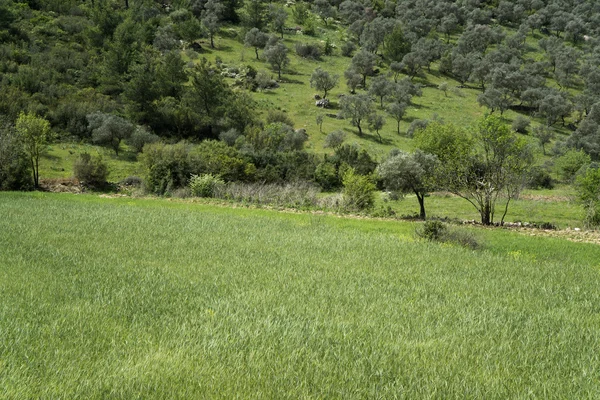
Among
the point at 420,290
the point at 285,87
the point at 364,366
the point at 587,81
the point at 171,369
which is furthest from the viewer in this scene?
the point at 587,81

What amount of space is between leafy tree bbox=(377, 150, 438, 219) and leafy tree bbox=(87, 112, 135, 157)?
108 feet

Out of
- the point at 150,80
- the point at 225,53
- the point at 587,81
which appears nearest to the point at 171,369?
the point at 150,80

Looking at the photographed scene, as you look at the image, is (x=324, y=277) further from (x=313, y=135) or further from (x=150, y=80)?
(x=150, y=80)

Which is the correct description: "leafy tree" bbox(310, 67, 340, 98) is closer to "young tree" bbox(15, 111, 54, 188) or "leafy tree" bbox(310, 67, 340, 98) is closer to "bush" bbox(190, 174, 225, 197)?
"bush" bbox(190, 174, 225, 197)

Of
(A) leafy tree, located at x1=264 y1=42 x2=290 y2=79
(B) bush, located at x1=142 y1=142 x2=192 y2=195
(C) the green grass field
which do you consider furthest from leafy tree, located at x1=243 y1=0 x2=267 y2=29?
(C) the green grass field

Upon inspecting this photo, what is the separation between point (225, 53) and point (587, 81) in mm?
81856

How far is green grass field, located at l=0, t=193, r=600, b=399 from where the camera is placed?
4.60 m

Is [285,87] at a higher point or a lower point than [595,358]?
higher

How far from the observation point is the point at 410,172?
2606cm

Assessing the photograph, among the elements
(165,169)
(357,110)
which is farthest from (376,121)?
(165,169)

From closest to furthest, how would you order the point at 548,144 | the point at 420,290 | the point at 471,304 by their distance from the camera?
the point at 471,304 → the point at 420,290 → the point at 548,144

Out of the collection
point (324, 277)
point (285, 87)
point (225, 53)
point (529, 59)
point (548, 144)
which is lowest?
point (324, 277)

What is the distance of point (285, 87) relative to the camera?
8181 centimetres

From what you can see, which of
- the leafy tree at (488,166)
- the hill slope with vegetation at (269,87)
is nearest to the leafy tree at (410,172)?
the leafy tree at (488,166)
